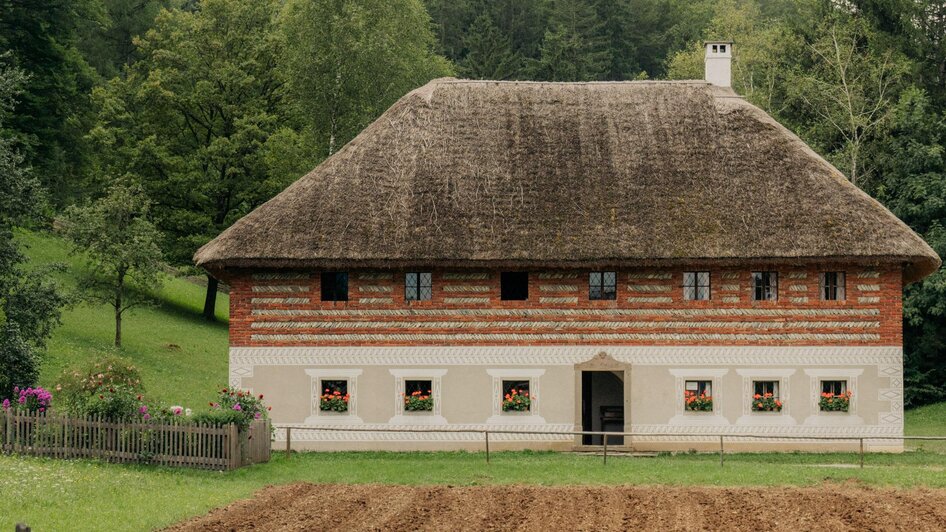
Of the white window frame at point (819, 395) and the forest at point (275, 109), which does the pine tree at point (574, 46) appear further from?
the white window frame at point (819, 395)

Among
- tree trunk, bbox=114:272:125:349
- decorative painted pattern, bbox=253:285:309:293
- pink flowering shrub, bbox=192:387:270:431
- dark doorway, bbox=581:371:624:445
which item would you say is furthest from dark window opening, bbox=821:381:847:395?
tree trunk, bbox=114:272:125:349

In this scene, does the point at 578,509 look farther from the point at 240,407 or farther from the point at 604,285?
the point at 604,285

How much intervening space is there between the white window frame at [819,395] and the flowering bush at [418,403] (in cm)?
896

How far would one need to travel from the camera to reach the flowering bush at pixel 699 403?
30.5 meters

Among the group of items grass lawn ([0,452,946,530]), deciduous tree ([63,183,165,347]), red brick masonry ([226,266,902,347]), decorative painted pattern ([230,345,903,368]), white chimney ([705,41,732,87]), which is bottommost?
grass lawn ([0,452,946,530])

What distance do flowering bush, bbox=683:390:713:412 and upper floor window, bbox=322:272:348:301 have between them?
28.0 feet

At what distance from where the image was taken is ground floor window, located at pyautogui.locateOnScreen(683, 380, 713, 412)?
30.6 metres

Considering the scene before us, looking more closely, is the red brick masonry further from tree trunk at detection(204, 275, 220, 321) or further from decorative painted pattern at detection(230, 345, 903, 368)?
tree trunk at detection(204, 275, 220, 321)

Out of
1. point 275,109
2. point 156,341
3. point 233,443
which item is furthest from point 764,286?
point 275,109

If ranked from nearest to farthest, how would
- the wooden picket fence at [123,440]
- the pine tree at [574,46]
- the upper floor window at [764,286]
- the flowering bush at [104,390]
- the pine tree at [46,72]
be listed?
1. the wooden picket fence at [123,440]
2. the flowering bush at [104,390]
3. the upper floor window at [764,286]
4. the pine tree at [46,72]
5. the pine tree at [574,46]

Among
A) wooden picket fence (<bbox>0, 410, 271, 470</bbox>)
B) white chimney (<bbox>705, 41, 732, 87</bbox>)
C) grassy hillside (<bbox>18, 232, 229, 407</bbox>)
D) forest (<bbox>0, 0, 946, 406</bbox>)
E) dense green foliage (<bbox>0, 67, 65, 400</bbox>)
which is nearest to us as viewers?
wooden picket fence (<bbox>0, 410, 271, 470</bbox>)

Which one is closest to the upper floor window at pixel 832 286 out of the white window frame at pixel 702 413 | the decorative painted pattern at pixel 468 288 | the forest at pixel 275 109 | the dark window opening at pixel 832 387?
the dark window opening at pixel 832 387

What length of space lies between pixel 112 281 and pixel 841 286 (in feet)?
80.3

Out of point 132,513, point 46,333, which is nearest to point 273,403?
point 46,333
